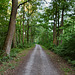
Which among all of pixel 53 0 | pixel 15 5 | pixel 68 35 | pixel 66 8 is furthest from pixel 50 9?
pixel 68 35

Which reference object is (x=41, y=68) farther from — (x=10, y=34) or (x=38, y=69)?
(x=10, y=34)

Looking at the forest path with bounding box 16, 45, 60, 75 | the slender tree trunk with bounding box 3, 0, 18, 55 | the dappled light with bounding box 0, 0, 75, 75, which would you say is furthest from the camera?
the slender tree trunk with bounding box 3, 0, 18, 55

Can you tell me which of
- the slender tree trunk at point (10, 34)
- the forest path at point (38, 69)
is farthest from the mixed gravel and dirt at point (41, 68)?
the slender tree trunk at point (10, 34)

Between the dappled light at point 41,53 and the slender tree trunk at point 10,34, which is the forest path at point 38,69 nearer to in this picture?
the dappled light at point 41,53

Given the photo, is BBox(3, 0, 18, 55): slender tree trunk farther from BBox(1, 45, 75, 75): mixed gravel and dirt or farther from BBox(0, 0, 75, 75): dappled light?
BBox(1, 45, 75, 75): mixed gravel and dirt

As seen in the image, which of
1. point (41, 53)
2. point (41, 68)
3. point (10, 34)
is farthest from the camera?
point (41, 53)

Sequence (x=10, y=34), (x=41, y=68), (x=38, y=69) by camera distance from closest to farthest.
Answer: (x=38, y=69)
(x=41, y=68)
(x=10, y=34)

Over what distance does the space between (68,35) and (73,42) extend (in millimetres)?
770

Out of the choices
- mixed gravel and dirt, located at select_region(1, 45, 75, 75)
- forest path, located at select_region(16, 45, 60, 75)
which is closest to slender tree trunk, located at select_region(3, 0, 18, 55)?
mixed gravel and dirt, located at select_region(1, 45, 75, 75)

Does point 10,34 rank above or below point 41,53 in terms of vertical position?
above

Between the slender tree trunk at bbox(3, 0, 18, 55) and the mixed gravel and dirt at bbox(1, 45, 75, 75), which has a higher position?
the slender tree trunk at bbox(3, 0, 18, 55)

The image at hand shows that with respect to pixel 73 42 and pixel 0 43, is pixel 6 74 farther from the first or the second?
pixel 0 43

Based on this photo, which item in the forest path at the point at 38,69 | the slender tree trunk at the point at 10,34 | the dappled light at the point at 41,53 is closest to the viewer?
the forest path at the point at 38,69

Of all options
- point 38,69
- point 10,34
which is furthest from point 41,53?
point 38,69
